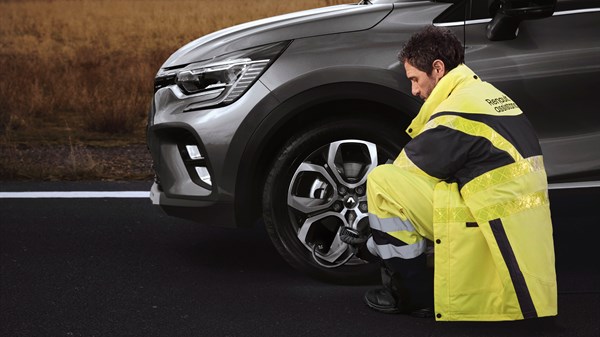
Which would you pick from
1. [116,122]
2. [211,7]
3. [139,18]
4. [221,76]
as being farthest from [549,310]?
[139,18]

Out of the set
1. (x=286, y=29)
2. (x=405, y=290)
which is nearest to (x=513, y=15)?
(x=286, y=29)

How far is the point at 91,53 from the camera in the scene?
14680 millimetres

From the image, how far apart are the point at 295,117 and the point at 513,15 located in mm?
1105

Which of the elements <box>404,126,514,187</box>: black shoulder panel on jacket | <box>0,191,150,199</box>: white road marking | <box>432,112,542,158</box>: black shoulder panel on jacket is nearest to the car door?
<box>432,112,542,158</box>: black shoulder panel on jacket

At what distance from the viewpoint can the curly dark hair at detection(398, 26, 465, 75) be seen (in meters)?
4.66

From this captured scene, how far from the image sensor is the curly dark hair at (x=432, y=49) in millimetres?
4660

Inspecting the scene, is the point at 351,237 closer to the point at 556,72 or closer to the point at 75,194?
the point at 556,72

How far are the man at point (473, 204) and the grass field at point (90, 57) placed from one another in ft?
20.7

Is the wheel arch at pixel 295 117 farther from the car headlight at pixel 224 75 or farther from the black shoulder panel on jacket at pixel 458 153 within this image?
the black shoulder panel on jacket at pixel 458 153

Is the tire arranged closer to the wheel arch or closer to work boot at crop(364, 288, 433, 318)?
the wheel arch

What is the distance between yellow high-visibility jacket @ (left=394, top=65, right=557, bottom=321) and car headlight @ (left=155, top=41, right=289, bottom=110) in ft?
3.51

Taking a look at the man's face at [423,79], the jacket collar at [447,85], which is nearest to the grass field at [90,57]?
the man's face at [423,79]

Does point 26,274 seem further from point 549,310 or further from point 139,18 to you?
point 139,18

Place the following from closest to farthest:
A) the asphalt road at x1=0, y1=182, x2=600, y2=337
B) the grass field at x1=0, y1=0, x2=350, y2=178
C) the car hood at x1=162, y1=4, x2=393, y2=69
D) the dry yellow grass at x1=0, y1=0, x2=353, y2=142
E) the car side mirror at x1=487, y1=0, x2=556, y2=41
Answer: the asphalt road at x1=0, y1=182, x2=600, y2=337 < the car side mirror at x1=487, y1=0, x2=556, y2=41 < the car hood at x1=162, y1=4, x2=393, y2=69 < the grass field at x1=0, y1=0, x2=350, y2=178 < the dry yellow grass at x1=0, y1=0, x2=353, y2=142
